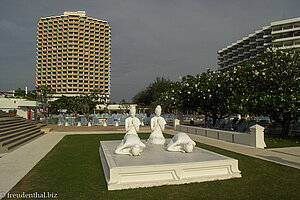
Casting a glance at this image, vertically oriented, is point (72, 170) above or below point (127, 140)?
below

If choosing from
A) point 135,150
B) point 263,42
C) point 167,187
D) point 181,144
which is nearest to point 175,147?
point 181,144

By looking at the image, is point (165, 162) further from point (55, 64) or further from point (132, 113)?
point (55, 64)

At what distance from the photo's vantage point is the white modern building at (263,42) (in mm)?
63719

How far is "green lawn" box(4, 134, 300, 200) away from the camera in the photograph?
203 inches

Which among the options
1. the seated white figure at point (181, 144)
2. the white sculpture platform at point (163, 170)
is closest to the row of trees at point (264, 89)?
the seated white figure at point (181, 144)

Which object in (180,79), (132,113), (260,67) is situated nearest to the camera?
(132,113)

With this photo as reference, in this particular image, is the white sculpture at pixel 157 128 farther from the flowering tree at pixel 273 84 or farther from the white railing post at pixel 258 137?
the flowering tree at pixel 273 84

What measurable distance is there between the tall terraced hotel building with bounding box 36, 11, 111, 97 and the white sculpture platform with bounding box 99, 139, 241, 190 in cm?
9175

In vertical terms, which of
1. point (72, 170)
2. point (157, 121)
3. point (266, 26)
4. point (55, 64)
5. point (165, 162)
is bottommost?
point (72, 170)

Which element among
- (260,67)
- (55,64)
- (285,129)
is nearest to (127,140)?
(260,67)

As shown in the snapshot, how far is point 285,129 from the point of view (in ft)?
53.7

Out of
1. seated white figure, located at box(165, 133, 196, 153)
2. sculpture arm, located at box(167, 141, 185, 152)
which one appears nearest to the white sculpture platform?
seated white figure, located at box(165, 133, 196, 153)

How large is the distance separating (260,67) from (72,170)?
13677 mm

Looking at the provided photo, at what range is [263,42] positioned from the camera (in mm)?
74000
